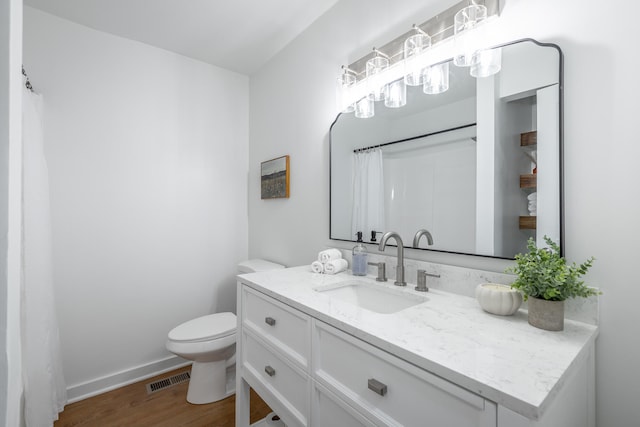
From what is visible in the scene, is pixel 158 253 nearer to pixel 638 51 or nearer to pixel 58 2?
pixel 58 2

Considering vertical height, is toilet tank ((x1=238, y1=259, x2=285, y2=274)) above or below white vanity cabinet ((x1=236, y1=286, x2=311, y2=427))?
above

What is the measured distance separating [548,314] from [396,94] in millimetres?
1087

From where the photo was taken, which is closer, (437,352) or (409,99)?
(437,352)

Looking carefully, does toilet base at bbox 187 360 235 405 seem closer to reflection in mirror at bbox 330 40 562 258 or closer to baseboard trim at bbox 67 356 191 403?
baseboard trim at bbox 67 356 191 403

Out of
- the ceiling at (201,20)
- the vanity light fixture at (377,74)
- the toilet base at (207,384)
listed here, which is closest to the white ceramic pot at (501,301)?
the vanity light fixture at (377,74)

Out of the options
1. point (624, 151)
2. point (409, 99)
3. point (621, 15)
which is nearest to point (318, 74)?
point (409, 99)

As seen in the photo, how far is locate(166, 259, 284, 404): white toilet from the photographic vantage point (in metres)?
1.76

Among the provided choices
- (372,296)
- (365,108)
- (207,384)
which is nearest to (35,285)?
(207,384)

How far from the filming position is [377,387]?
777 millimetres

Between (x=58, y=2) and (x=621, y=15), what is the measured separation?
2.70 metres

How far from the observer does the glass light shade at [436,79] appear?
1235 mm

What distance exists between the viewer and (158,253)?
2.24 meters

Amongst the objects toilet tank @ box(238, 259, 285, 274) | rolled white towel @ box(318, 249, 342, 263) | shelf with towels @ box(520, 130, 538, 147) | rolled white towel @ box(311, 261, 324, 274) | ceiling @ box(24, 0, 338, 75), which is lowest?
toilet tank @ box(238, 259, 285, 274)

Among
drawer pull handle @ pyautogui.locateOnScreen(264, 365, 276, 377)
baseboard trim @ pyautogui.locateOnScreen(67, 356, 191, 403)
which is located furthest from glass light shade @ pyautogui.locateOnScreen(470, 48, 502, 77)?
baseboard trim @ pyautogui.locateOnScreen(67, 356, 191, 403)
